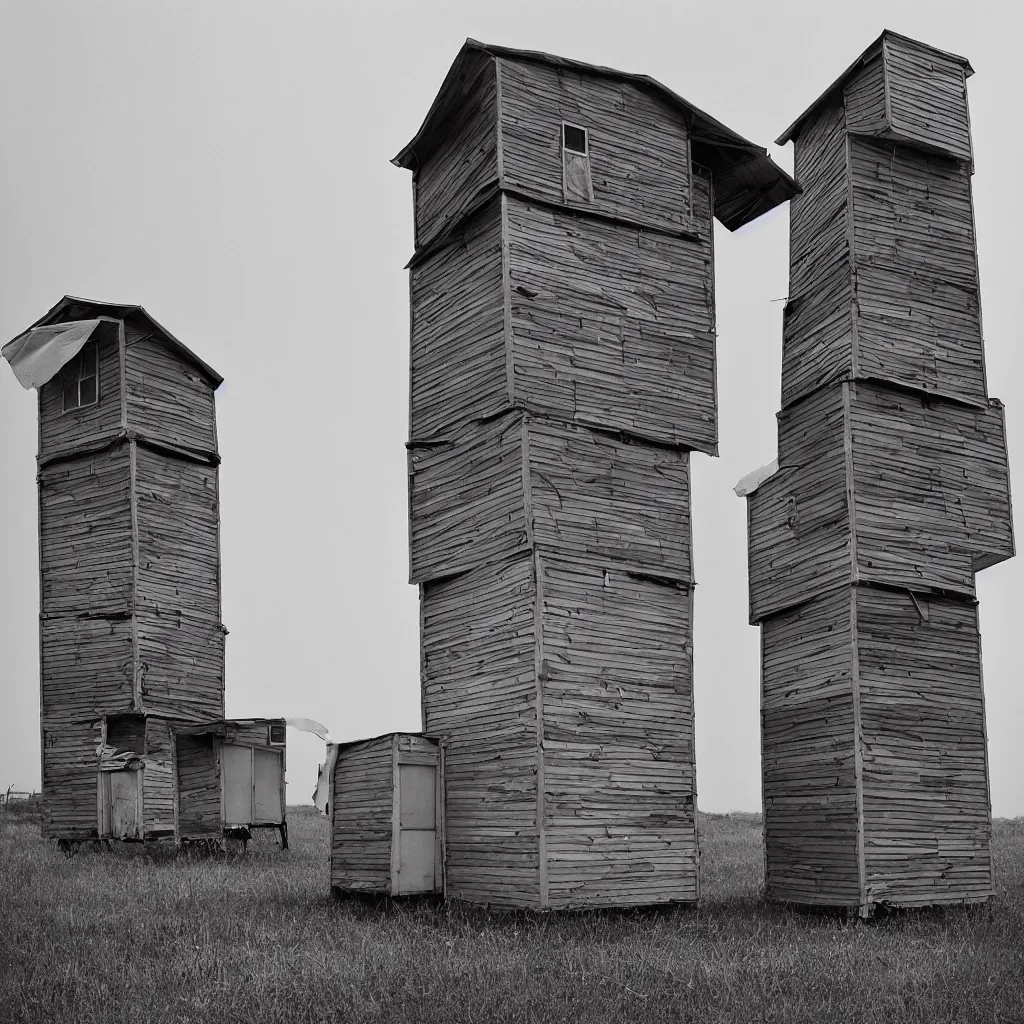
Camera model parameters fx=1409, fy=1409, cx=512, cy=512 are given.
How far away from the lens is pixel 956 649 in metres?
29.3

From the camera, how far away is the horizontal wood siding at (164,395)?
4144 centimetres

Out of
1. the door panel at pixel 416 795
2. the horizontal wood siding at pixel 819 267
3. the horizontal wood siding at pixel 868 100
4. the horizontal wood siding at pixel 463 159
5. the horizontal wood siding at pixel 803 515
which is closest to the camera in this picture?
the door panel at pixel 416 795

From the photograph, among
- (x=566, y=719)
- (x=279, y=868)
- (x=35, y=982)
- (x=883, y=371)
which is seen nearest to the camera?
(x=35, y=982)

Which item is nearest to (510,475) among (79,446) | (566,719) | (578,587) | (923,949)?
(578,587)

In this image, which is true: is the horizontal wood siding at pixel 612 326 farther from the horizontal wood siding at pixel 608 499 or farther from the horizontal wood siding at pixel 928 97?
the horizontal wood siding at pixel 928 97

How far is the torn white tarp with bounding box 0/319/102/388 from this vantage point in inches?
1620

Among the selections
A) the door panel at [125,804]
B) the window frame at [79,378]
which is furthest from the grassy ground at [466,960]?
the window frame at [79,378]

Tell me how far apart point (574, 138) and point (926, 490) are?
1045 centimetres

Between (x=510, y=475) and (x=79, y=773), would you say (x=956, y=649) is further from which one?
(x=79, y=773)

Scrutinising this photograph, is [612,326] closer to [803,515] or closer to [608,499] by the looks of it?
[608,499]

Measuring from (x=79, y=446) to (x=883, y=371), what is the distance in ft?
77.8

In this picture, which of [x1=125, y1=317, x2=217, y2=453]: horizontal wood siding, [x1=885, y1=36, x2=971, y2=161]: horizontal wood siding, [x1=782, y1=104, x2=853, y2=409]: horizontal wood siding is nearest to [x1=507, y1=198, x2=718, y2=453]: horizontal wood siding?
[x1=782, y1=104, x2=853, y2=409]: horizontal wood siding

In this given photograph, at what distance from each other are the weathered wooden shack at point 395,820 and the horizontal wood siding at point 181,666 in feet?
45.5

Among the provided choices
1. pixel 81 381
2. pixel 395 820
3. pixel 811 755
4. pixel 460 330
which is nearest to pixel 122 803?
pixel 81 381
